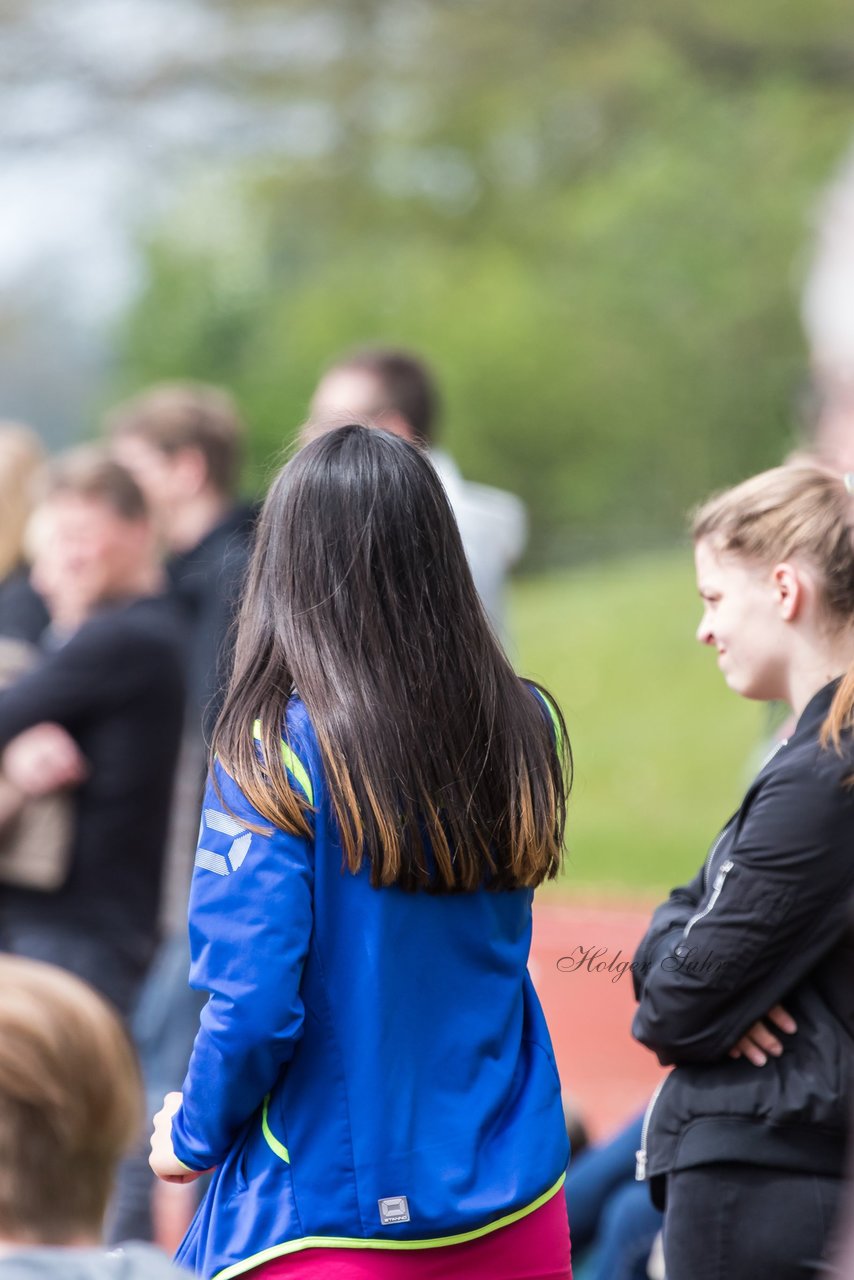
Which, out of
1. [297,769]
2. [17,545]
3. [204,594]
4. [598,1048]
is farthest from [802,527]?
[598,1048]

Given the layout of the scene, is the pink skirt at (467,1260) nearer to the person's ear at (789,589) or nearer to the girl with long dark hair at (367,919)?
the girl with long dark hair at (367,919)

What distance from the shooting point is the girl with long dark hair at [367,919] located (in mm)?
1951

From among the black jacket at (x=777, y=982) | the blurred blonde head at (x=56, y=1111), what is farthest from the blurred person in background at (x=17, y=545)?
the blurred blonde head at (x=56, y=1111)

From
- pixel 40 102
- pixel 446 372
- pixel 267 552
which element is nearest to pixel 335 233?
pixel 446 372

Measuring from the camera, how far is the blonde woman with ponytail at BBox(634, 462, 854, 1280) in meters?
2.15

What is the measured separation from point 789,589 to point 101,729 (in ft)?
7.18

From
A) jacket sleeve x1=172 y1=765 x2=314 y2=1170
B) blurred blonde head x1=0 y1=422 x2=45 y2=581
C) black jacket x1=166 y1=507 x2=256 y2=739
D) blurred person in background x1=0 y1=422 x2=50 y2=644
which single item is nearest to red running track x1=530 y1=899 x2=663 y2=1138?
black jacket x1=166 y1=507 x2=256 y2=739

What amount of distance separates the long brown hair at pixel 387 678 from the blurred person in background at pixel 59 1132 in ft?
1.42

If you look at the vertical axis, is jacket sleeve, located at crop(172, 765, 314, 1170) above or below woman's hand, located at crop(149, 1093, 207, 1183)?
above

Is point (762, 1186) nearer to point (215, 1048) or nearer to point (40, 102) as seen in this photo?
point (215, 1048)

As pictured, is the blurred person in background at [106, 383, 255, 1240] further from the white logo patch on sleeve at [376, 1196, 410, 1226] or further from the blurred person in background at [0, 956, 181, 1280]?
the blurred person in background at [0, 956, 181, 1280]

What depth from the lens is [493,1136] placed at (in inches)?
80.7

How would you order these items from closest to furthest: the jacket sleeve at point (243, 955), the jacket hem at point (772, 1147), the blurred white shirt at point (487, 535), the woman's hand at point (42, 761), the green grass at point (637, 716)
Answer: the jacket sleeve at point (243, 955), the jacket hem at point (772, 1147), the woman's hand at point (42, 761), the blurred white shirt at point (487, 535), the green grass at point (637, 716)

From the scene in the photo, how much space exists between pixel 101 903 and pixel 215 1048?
201 centimetres
